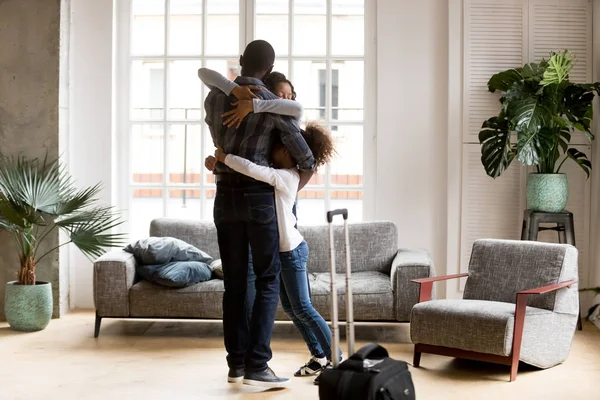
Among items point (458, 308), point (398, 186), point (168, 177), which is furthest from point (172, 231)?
point (458, 308)

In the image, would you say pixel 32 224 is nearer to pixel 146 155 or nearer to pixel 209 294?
pixel 146 155

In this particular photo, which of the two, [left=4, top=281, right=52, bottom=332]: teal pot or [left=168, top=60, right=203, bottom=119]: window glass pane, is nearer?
[left=4, top=281, right=52, bottom=332]: teal pot

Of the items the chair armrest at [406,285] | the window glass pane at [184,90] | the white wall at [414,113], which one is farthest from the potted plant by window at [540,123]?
the window glass pane at [184,90]

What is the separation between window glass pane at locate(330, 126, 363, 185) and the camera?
6.34 meters

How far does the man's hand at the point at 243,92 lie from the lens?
12.4 feet

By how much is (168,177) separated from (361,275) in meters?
1.76

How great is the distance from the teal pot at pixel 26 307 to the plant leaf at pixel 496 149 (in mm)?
3075

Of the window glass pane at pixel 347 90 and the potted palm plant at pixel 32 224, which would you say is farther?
the window glass pane at pixel 347 90

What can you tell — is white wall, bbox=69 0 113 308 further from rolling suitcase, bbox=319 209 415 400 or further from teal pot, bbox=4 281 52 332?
rolling suitcase, bbox=319 209 415 400

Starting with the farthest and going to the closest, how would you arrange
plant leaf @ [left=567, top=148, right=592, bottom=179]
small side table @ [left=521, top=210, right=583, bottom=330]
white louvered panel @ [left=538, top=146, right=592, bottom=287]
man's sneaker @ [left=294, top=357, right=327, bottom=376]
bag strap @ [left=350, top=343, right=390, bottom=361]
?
white louvered panel @ [left=538, top=146, right=592, bottom=287] → plant leaf @ [left=567, top=148, right=592, bottom=179] → small side table @ [left=521, top=210, right=583, bottom=330] → man's sneaker @ [left=294, top=357, right=327, bottom=376] → bag strap @ [left=350, top=343, right=390, bottom=361]

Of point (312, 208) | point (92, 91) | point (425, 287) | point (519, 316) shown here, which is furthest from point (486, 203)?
point (92, 91)

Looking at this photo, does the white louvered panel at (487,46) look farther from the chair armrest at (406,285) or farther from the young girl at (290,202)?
the young girl at (290,202)

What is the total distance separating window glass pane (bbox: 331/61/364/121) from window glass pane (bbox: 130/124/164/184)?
1358mm

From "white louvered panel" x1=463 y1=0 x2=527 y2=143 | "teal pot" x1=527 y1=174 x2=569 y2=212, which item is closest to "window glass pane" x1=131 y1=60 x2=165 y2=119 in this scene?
"white louvered panel" x1=463 y1=0 x2=527 y2=143
